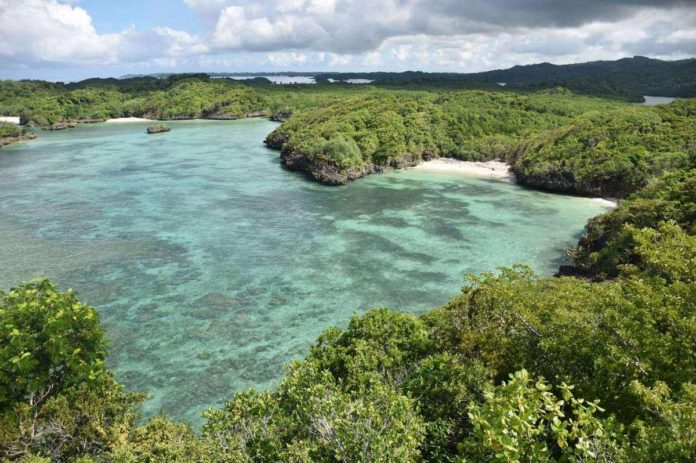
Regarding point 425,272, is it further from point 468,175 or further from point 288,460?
point 468,175

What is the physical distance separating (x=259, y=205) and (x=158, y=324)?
2813 centimetres

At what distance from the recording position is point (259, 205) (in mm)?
55094

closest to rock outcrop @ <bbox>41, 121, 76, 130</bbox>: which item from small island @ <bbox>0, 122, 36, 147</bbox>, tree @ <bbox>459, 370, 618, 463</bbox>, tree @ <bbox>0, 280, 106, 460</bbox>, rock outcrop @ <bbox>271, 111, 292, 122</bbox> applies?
small island @ <bbox>0, 122, 36, 147</bbox>

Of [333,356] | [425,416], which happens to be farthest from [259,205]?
[425,416]

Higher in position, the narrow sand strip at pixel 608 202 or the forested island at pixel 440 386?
the forested island at pixel 440 386

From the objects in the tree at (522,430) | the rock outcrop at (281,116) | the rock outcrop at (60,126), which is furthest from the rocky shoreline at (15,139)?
the tree at (522,430)

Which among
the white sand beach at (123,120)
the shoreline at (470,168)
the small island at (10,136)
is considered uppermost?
the white sand beach at (123,120)

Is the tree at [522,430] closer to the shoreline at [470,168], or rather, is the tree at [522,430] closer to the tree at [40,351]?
the tree at [40,351]

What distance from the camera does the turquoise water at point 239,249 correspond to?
26281mm

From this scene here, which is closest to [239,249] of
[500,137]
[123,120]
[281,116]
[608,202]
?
[608,202]

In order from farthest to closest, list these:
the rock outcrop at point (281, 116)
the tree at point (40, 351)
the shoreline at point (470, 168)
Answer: the rock outcrop at point (281, 116), the shoreline at point (470, 168), the tree at point (40, 351)

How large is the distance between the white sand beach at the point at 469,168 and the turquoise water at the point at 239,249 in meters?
4.58

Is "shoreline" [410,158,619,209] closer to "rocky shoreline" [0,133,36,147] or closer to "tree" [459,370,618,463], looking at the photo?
"tree" [459,370,618,463]

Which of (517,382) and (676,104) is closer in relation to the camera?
(517,382)
